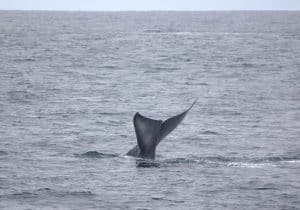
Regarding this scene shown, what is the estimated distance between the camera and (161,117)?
3431 centimetres

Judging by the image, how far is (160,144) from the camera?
1043 inches

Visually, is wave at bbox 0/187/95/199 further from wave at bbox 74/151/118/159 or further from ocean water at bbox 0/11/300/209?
wave at bbox 74/151/118/159

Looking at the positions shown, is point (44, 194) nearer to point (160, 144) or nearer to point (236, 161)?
point (236, 161)

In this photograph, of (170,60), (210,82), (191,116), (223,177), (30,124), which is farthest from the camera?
(170,60)

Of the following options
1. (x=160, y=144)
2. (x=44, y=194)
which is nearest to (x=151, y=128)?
(x=44, y=194)

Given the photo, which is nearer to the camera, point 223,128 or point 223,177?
point 223,177

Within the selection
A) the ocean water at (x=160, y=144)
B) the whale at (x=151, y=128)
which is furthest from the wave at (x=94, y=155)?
the whale at (x=151, y=128)

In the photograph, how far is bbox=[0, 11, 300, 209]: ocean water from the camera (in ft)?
62.3

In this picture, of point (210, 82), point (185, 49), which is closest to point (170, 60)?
point (185, 49)

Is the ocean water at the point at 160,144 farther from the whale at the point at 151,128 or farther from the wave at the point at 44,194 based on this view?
the whale at the point at 151,128

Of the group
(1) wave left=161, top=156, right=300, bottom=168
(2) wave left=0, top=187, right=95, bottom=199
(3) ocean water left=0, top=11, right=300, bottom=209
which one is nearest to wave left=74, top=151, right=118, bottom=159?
(3) ocean water left=0, top=11, right=300, bottom=209

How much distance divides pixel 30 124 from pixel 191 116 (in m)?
7.76

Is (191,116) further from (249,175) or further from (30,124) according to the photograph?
(249,175)

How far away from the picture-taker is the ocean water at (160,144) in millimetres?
18984
